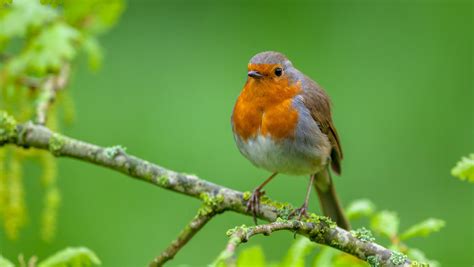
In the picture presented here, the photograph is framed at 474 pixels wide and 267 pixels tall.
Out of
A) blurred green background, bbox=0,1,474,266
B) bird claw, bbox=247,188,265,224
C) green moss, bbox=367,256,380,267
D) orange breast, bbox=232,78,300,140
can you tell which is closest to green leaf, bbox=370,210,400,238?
green moss, bbox=367,256,380,267

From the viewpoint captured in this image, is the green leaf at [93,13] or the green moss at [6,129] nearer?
the green moss at [6,129]

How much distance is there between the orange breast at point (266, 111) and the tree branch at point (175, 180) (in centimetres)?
54

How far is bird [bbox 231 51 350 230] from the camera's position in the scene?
4.29 m

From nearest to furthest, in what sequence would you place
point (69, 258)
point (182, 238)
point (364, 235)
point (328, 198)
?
1. point (69, 258)
2. point (364, 235)
3. point (182, 238)
4. point (328, 198)

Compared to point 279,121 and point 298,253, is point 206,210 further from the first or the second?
point 279,121

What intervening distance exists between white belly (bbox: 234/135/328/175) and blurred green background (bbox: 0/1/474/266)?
187 cm

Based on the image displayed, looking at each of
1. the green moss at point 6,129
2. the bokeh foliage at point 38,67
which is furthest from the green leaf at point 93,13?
the green moss at point 6,129

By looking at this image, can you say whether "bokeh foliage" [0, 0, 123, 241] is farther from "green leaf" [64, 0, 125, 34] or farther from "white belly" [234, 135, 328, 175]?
"white belly" [234, 135, 328, 175]

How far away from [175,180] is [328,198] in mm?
1524

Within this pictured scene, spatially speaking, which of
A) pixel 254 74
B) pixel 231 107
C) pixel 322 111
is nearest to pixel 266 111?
pixel 254 74

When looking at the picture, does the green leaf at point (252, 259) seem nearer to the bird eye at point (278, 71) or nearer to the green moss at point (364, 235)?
the green moss at point (364, 235)

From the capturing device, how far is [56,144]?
388 centimetres

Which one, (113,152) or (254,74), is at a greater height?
(254,74)

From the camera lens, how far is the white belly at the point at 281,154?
14.0 feet
